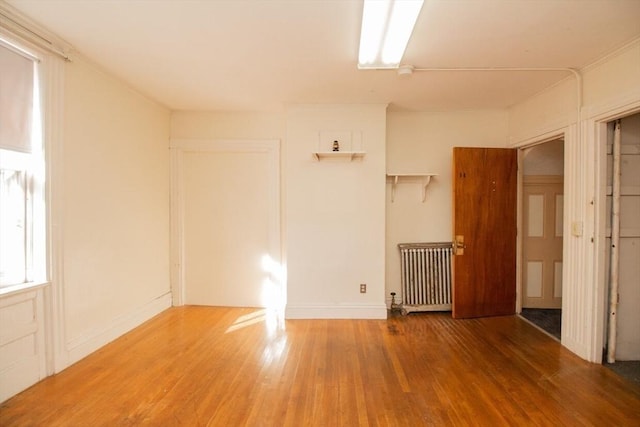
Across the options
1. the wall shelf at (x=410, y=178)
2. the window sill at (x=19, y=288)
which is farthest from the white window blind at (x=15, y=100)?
the wall shelf at (x=410, y=178)

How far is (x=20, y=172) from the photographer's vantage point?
91.6 inches

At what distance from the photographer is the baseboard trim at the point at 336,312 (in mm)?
3750

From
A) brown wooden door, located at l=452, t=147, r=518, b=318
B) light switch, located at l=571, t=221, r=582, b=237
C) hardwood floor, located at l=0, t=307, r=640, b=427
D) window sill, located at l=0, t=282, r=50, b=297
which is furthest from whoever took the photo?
brown wooden door, located at l=452, t=147, r=518, b=318

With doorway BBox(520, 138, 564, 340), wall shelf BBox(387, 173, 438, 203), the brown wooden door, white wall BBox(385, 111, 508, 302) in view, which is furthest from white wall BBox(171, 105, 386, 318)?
doorway BBox(520, 138, 564, 340)

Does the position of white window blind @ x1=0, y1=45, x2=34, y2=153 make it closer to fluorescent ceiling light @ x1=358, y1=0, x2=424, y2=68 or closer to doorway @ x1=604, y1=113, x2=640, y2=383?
fluorescent ceiling light @ x1=358, y1=0, x2=424, y2=68

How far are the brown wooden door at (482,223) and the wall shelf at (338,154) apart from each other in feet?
3.94

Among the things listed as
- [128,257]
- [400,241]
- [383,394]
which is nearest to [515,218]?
[400,241]

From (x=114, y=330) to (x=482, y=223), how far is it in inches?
168

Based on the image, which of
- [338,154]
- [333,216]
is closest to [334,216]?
[333,216]

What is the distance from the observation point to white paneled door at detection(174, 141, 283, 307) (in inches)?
163

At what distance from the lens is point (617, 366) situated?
2.63 m

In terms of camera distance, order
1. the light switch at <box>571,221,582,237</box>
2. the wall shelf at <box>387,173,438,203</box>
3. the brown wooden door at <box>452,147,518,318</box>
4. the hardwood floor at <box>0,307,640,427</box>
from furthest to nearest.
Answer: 1. the wall shelf at <box>387,173,438,203</box>
2. the brown wooden door at <box>452,147,518,318</box>
3. the light switch at <box>571,221,582,237</box>
4. the hardwood floor at <box>0,307,640,427</box>

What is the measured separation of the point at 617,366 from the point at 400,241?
2.29 metres

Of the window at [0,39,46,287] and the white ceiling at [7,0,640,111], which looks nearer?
the white ceiling at [7,0,640,111]
